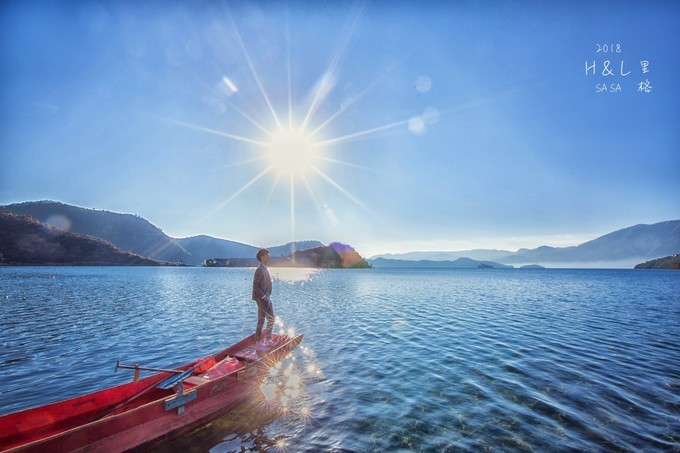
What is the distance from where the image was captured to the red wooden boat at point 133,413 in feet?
20.0

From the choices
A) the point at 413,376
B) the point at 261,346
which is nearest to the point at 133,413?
the point at 261,346

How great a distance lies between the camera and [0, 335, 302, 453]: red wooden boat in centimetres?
608

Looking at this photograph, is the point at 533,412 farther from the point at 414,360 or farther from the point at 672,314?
the point at 672,314

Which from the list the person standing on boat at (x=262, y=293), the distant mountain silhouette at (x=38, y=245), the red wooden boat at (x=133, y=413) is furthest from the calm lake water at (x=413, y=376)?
the distant mountain silhouette at (x=38, y=245)

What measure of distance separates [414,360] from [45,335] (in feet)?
80.0

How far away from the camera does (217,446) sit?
7883mm

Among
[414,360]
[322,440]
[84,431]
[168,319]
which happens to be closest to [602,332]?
[414,360]

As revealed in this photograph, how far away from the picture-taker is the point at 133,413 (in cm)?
688

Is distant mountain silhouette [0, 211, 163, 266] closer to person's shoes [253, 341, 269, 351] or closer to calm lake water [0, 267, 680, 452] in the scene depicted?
calm lake water [0, 267, 680, 452]

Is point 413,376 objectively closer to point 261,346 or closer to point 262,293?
point 261,346

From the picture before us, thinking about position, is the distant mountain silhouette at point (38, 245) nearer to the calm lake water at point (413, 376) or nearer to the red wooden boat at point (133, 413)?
the calm lake water at point (413, 376)

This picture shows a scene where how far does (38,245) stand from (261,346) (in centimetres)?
23961

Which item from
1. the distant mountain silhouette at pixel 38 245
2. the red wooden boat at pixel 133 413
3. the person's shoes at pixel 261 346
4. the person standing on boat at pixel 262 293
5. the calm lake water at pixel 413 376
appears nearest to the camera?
the red wooden boat at pixel 133 413

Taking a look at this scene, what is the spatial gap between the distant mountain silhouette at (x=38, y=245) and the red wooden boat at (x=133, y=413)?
230064 millimetres
